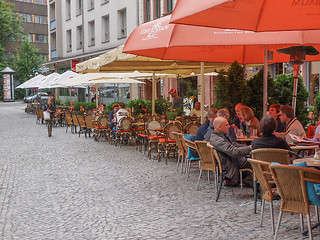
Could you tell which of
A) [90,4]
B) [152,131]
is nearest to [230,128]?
[152,131]

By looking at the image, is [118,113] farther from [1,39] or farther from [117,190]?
[1,39]

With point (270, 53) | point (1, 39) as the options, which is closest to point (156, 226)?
point (270, 53)

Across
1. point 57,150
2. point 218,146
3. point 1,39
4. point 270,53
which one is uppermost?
point 1,39

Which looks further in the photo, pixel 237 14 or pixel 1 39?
pixel 1 39

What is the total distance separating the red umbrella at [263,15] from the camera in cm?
576

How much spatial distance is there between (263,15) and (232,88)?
15.5 feet

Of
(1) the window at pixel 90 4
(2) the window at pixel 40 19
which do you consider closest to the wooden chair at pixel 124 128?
(1) the window at pixel 90 4

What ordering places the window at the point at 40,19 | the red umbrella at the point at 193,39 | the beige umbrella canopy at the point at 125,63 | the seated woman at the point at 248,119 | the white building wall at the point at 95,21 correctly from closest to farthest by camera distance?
the red umbrella at the point at 193,39 → the seated woman at the point at 248,119 → the beige umbrella canopy at the point at 125,63 → the white building wall at the point at 95,21 → the window at the point at 40,19

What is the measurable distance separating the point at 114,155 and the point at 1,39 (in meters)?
53.0

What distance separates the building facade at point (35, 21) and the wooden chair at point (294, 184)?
83.5 meters

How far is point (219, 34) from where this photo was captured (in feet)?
26.0

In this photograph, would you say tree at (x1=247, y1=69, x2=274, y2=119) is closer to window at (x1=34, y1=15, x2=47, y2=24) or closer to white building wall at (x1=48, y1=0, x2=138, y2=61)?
white building wall at (x1=48, y1=0, x2=138, y2=61)

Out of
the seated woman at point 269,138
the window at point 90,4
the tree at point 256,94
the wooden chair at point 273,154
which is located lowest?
the wooden chair at point 273,154

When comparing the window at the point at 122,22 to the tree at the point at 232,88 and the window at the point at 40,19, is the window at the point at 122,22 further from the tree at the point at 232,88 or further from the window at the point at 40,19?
the window at the point at 40,19
